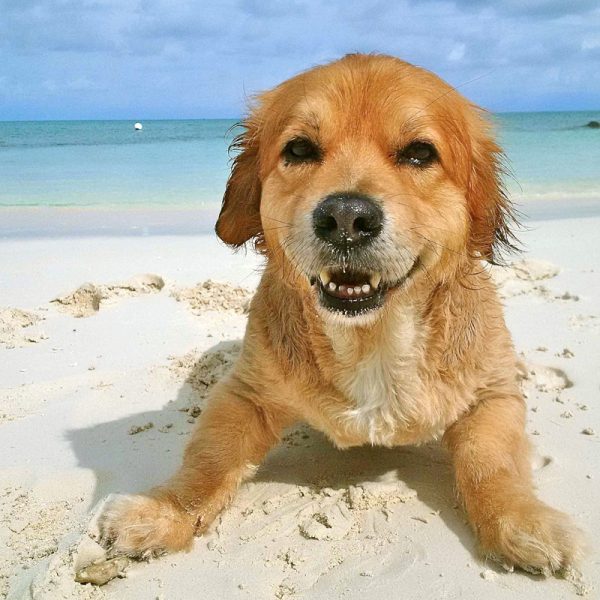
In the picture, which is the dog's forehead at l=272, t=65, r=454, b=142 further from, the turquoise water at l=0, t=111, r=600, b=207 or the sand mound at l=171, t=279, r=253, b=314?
the turquoise water at l=0, t=111, r=600, b=207

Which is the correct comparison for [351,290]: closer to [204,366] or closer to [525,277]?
[204,366]

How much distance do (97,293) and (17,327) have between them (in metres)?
0.82

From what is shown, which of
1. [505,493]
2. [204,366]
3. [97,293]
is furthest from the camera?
[97,293]

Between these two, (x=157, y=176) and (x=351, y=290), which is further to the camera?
(x=157, y=176)

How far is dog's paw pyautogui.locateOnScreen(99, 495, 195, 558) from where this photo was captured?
2654 mm

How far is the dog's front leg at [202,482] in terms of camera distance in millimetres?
2684

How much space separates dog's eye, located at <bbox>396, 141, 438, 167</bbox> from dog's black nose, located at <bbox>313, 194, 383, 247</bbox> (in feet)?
1.44

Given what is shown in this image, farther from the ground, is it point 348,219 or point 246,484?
point 348,219

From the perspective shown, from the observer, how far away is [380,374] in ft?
10.4

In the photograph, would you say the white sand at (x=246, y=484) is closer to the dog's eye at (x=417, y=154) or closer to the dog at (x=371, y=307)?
the dog at (x=371, y=307)

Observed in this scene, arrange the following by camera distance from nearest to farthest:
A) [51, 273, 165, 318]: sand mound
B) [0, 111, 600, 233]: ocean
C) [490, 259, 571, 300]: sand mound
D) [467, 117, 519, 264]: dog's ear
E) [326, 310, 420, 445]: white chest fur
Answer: [326, 310, 420, 445]: white chest fur, [467, 117, 519, 264]: dog's ear, [51, 273, 165, 318]: sand mound, [490, 259, 571, 300]: sand mound, [0, 111, 600, 233]: ocean

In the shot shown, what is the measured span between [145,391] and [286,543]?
192 centimetres

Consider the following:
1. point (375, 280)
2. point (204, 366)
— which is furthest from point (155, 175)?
point (375, 280)

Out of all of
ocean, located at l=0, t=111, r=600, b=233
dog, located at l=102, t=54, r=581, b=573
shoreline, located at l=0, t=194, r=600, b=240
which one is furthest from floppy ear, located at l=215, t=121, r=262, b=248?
shoreline, located at l=0, t=194, r=600, b=240
